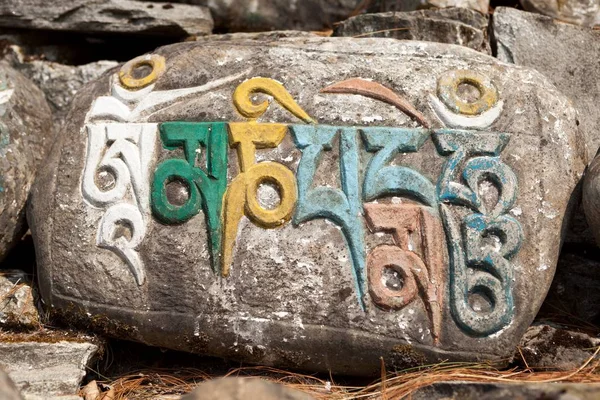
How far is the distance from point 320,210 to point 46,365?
1.14 m

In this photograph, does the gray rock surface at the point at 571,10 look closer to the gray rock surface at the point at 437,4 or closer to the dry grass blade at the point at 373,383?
the gray rock surface at the point at 437,4

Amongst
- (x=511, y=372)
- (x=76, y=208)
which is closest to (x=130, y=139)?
(x=76, y=208)

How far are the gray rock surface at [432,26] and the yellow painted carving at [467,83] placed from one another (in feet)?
1.80

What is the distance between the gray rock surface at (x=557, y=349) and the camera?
3051mm

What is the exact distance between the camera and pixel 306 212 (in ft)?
10.1

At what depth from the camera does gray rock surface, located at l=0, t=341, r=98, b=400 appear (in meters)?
3.03

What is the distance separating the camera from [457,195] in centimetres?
304

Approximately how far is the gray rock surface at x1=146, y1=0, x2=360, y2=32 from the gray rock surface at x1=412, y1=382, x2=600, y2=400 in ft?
7.62

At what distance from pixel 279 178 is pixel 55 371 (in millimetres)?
1060

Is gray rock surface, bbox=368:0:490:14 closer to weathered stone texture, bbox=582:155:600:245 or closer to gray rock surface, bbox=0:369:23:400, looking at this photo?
weathered stone texture, bbox=582:155:600:245

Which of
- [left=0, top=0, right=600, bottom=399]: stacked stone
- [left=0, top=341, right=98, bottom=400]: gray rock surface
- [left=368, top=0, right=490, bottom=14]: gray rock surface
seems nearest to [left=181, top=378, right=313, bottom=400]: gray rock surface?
[left=0, top=0, right=600, bottom=399]: stacked stone

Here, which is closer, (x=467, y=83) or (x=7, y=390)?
(x=7, y=390)

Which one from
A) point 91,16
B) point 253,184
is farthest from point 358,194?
point 91,16

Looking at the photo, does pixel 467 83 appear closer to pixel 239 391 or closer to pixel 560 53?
pixel 560 53
